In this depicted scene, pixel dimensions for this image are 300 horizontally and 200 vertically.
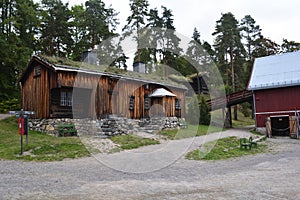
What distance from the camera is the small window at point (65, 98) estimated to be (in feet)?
59.9

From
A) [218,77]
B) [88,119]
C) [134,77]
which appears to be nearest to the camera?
[88,119]

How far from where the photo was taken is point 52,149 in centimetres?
1273

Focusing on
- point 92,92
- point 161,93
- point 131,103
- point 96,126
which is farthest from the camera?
point 161,93

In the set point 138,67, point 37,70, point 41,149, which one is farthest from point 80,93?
point 138,67

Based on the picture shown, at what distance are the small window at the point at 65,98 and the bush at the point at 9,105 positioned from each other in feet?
30.8

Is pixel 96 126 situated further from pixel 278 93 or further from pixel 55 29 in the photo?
pixel 55 29

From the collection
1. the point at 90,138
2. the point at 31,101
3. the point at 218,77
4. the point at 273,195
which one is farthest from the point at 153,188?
the point at 218,77

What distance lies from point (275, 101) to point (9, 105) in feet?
76.9

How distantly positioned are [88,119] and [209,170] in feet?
36.4

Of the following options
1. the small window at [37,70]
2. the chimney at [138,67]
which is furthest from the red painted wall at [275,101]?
the small window at [37,70]

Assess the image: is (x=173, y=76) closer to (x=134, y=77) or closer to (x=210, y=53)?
(x=210, y=53)

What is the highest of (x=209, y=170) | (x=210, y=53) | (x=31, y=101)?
(x=210, y=53)

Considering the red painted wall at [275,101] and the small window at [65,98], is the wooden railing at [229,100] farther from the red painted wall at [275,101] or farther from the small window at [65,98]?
the small window at [65,98]

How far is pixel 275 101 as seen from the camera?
2234 cm
